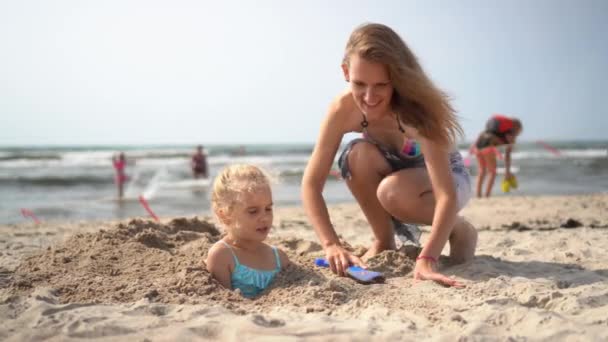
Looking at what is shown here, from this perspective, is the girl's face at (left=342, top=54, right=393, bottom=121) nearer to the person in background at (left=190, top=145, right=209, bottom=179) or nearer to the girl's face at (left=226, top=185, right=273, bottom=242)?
the girl's face at (left=226, top=185, right=273, bottom=242)

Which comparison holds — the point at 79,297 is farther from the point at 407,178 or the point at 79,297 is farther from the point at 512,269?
the point at 512,269

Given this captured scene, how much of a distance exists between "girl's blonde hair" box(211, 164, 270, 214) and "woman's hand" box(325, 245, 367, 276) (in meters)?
0.53

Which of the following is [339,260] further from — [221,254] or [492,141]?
[492,141]

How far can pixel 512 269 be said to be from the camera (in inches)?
111

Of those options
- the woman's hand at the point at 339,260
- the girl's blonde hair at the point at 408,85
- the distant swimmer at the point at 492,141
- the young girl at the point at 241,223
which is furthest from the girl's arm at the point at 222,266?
the distant swimmer at the point at 492,141

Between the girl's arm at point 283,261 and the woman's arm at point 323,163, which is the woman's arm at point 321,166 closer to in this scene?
the woman's arm at point 323,163

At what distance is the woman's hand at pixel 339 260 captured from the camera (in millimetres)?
2576

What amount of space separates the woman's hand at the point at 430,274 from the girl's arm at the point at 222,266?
893mm

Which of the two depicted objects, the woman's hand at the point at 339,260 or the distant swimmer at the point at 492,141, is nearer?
the woman's hand at the point at 339,260

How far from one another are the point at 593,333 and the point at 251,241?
4.76 feet

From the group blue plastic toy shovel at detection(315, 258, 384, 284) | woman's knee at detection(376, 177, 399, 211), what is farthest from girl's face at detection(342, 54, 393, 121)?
blue plastic toy shovel at detection(315, 258, 384, 284)

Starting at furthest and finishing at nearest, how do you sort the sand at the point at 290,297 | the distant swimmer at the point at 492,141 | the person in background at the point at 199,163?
the person in background at the point at 199,163, the distant swimmer at the point at 492,141, the sand at the point at 290,297

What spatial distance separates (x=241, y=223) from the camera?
2.37 meters

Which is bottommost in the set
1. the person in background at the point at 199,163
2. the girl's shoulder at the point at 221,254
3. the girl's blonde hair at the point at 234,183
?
the person in background at the point at 199,163
